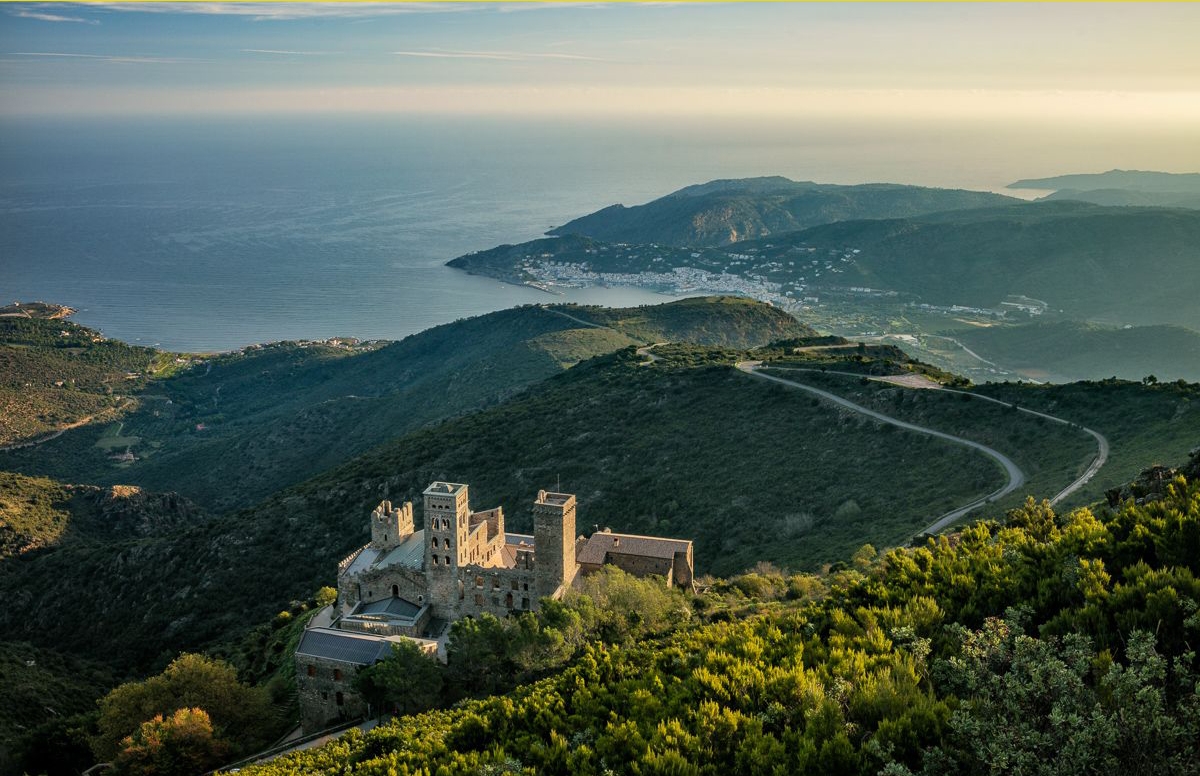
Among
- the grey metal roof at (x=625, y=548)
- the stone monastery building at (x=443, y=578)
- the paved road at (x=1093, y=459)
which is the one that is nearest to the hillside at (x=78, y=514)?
the stone monastery building at (x=443, y=578)

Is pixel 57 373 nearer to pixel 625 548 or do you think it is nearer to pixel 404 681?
pixel 625 548

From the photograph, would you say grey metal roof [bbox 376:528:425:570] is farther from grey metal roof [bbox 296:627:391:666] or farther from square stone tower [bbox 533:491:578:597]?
Result: square stone tower [bbox 533:491:578:597]

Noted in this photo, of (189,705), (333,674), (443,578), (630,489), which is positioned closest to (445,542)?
(443,578)

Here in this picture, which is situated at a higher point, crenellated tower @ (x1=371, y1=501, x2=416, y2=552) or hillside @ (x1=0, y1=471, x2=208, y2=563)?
crenellated tower @ (x1=371, y1=501, x2=416, y2=552)

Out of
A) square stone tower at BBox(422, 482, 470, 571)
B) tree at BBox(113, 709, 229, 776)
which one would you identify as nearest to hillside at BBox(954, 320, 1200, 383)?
square stone tower at BBox(422, 482, 470, 571)

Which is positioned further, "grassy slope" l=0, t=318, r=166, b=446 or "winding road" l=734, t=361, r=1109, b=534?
"grassy slope" l=0, t=318, r=166, b=446
